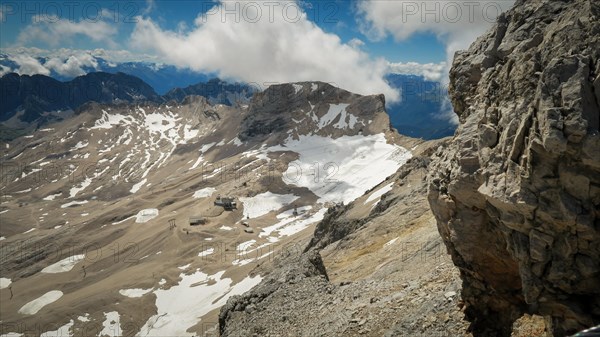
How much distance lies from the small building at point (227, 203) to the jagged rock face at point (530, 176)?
132 m

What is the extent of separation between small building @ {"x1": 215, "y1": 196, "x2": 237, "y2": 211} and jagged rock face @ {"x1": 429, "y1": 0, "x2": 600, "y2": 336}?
5201 inches

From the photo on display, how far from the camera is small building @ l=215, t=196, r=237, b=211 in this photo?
14212 centimetres

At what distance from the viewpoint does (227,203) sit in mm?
143750

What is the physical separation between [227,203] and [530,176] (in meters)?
139

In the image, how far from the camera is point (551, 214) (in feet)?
31.3

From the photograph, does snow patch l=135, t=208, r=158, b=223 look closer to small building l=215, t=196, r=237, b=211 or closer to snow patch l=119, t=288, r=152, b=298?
small building l=215, t=196, r=237, b=211

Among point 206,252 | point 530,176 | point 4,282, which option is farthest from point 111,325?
point 530,176

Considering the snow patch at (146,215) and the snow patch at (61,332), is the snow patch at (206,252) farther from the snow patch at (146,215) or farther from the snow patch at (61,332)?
the snow patch at (146,215)

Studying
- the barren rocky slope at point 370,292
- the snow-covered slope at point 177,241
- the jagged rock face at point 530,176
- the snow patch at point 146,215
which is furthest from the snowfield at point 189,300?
the snow patch at point 146,215

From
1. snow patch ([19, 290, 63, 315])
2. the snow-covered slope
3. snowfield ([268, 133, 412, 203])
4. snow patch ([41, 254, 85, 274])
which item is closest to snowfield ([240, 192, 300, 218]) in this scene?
the snow-covered slope

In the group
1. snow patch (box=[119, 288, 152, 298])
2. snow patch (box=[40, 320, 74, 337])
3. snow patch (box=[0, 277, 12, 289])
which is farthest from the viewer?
snow patch (box=[0, 277, 12, 289])

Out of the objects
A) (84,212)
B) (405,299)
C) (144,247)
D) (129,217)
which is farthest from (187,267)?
(84,212)

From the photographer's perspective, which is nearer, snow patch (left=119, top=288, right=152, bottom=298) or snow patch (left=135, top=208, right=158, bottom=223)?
snow patch (left=119, top=288, right=152, bottom=298)

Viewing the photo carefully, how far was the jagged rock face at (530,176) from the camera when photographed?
920cm
